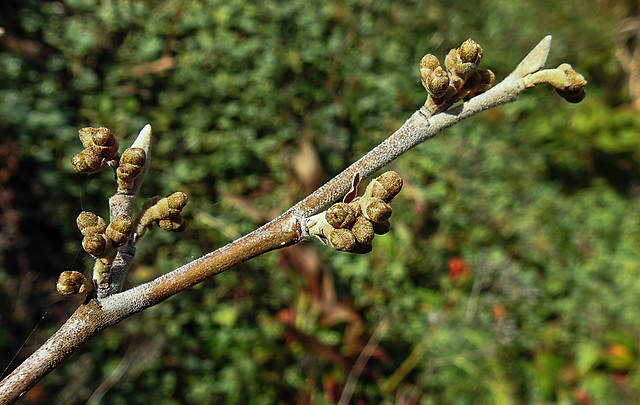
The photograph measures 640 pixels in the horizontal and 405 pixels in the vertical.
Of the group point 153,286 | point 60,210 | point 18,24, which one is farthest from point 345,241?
point 18,24

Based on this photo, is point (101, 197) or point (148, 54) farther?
point (148, 54)

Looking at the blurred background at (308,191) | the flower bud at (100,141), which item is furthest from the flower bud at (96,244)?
the blurred background at (308,191)

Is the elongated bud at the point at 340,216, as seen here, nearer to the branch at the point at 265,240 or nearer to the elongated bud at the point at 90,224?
the branch at the point at 265,240

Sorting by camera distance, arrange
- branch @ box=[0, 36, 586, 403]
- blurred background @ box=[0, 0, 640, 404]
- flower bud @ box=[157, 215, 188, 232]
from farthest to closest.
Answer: blurred background @ box=[0, 0, 640, 404]
flower bud @ box=[157, 215, 188, 232]
branch @ box=[0, 36, 586, 403]

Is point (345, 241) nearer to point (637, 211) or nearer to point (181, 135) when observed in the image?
point (181, 135)

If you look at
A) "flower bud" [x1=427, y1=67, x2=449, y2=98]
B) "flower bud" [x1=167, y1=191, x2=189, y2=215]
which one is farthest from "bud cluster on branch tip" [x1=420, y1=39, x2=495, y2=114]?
"flower bud" [x1=167, y1=191, x2=189, y2=215]

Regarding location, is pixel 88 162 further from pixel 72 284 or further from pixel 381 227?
pixel 381 227

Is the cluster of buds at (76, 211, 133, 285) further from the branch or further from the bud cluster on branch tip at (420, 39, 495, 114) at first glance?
the bud cluster on branch tip at (420, 39, 495, 114)
